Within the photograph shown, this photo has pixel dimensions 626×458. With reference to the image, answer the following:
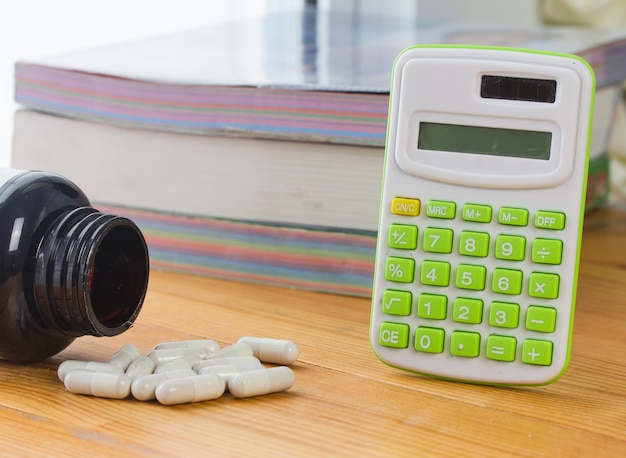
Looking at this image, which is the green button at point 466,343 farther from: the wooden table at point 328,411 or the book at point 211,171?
the book at point 211,171

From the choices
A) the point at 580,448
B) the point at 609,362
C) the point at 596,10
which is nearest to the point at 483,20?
the point at 596,10

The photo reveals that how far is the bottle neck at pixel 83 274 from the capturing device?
534mm

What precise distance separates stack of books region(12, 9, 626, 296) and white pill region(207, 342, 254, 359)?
0.52 ft

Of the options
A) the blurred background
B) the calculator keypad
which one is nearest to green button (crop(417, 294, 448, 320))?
the calculator keypad


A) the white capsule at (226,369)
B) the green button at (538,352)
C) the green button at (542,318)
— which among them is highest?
the green button at (542,318)

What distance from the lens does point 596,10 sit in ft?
4.01

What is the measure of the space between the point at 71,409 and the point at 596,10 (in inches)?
36.6

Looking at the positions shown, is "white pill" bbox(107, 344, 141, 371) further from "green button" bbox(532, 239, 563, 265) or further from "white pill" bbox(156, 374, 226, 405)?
"green button" bbox(532, 239, 563, 265)

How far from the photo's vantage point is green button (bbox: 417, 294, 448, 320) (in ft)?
1.80

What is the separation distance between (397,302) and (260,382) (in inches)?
3.5

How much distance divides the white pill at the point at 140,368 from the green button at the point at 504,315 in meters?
0.19

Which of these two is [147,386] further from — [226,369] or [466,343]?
[466,343]

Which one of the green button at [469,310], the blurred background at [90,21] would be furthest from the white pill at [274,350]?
the blurred background at [90,21]

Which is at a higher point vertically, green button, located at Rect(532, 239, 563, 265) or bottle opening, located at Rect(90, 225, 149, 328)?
green button, located at Rect(532, 239, 563, 265)
